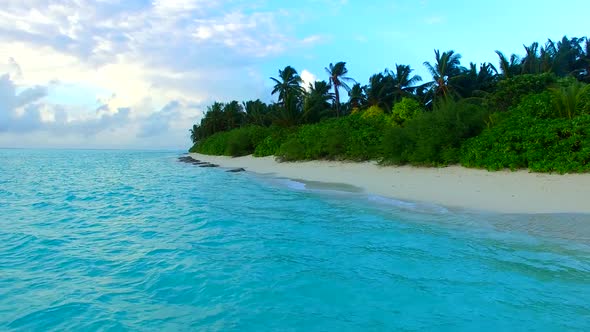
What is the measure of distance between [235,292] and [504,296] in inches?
127

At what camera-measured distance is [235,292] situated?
4754 mm

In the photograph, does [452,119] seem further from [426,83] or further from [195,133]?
[195,133]

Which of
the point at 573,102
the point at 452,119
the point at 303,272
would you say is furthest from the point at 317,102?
the point at 303,272

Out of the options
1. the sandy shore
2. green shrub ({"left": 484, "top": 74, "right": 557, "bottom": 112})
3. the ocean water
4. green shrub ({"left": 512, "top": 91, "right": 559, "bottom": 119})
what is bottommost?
the ocean water

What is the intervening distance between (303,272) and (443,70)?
33730 mm

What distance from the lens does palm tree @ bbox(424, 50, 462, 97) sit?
34.3 meters

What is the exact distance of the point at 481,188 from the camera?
1108cm

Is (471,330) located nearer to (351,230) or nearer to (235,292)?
(235,292)

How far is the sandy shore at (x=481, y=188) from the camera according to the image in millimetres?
8859

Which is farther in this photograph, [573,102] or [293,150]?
[293,150]

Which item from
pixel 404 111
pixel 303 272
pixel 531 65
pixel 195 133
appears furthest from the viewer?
pixel 195 133

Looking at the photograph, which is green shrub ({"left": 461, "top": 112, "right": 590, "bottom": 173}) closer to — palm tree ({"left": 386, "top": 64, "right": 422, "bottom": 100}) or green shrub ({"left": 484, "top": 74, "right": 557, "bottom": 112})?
green shrub ({"left": 484, "top": 74, "right": 557, "bottom": 112})

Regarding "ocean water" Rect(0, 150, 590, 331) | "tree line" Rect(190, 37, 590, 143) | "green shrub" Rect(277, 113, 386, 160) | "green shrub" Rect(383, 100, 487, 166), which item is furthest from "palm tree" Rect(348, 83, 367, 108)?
"ocean water" Rect(0, 150, 590, 331)

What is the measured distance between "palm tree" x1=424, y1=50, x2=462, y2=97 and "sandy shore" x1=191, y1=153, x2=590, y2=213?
21.1 meters
